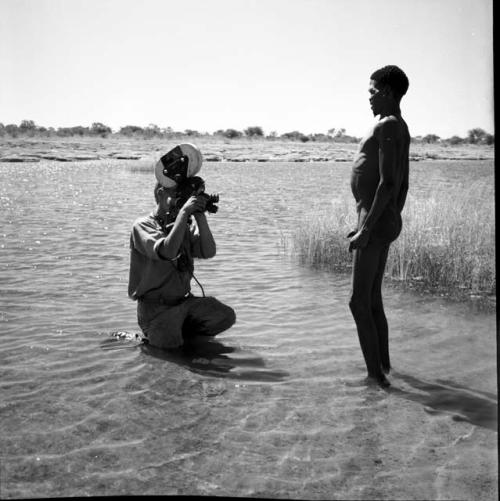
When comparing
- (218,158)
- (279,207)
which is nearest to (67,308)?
(279,207)

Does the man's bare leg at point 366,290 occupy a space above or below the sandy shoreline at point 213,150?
below

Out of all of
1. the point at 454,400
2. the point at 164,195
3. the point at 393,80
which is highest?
the point at 393,80

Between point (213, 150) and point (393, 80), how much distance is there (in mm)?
46508

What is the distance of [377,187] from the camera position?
386cm

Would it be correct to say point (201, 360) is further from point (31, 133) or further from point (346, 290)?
point (31, 133)

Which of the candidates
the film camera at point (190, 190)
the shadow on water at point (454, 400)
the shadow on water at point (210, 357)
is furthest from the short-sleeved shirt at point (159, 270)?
the shadow on water at point (454, 400)

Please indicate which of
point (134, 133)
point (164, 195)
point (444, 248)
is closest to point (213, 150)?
point (134, 133)

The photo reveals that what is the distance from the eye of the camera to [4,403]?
398 centimetres

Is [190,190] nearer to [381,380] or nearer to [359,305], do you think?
[359,305]

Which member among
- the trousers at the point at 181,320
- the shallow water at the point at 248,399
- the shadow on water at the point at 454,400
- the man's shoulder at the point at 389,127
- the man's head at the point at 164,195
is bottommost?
the shadow on water at the point at 454,400

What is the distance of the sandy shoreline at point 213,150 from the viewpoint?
40.6m

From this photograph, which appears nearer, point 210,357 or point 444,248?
point 210,357

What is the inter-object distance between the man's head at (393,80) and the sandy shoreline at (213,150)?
3204 centimetres

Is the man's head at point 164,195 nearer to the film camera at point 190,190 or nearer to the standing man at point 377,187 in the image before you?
the film camera at point 190,190
